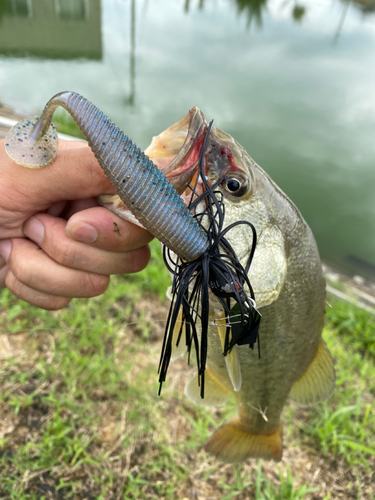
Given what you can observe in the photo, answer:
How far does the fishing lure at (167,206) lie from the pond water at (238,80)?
6.32 meters

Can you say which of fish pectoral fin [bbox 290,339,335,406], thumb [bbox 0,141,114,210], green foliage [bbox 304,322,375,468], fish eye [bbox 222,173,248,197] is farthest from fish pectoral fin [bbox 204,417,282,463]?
thumb [bbox 0,141,114,210]

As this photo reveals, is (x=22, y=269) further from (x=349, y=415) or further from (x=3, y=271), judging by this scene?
(x=349, y=415)

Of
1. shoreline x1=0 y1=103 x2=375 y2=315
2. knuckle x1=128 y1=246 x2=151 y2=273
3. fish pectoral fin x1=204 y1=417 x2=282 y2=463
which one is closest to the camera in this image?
knuckle x1=128 y1=246 x2=151 y2=273

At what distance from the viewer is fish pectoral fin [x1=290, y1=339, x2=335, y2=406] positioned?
1.67 m

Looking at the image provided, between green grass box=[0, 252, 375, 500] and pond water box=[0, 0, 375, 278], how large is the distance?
4.83 m

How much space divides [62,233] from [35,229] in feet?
0.49

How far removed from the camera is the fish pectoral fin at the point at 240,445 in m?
1.89

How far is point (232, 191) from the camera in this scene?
120 centimetres

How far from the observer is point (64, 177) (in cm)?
126

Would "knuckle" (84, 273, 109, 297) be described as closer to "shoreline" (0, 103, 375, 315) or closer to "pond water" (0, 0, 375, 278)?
"shoreline" (0, 103, 375, 315)

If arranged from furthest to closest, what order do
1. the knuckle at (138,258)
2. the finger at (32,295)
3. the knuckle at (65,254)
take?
the finger at (32,295) → the knuckle at (138,258) → the knuckle at (65,254)

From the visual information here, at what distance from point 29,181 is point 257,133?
9.55 metres

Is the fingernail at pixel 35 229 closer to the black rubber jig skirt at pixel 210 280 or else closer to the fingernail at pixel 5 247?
the fingernail at pixel 5 247

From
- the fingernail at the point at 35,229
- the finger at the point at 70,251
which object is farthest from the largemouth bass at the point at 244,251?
the fingernail at the point at 35,229
